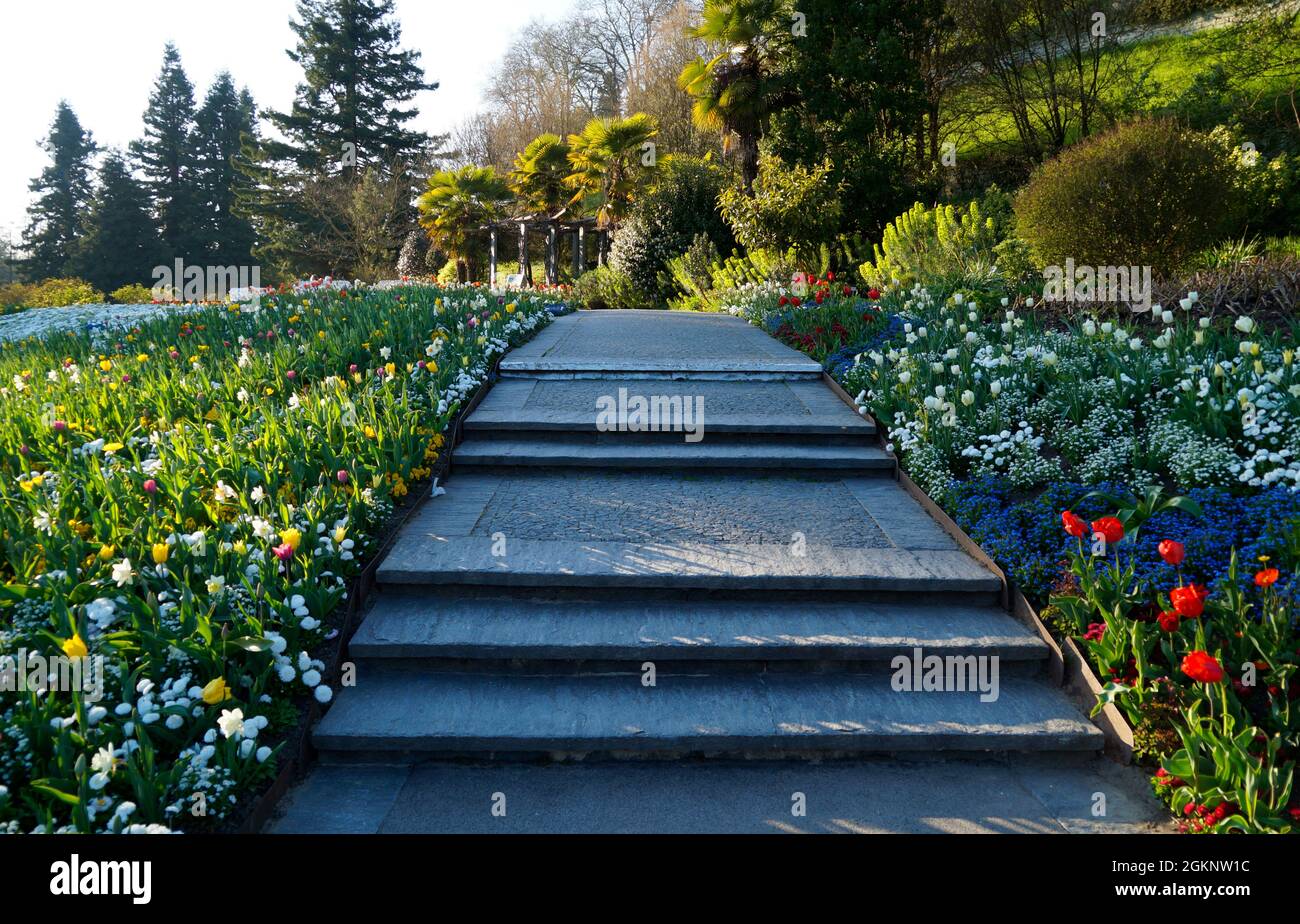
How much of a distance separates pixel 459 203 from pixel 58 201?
30.4 m

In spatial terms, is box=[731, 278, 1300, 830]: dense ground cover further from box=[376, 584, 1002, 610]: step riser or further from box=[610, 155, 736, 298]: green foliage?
box=[610, 155, 736, 298]: green foliage

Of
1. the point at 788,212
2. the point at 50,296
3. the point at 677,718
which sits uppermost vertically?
the point at 788,212

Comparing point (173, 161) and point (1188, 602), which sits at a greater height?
point (173, 161)

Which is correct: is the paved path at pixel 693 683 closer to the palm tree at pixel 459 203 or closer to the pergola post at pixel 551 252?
the pergola post at pixel 551 252

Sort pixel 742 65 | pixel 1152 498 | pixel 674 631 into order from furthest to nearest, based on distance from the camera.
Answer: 1. pixel 742 65
2. pixel 1152 498
3. pixel 674 631

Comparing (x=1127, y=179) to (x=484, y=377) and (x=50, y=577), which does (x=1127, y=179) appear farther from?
(x=50, y=577)

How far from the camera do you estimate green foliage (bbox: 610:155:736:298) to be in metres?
16.6

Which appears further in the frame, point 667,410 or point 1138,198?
point 1138,198

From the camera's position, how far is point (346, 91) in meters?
33.1

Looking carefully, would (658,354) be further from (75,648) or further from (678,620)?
(75,648)

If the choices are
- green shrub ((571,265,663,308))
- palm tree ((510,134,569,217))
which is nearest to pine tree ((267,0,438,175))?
palm tree ((510,134,569,217))

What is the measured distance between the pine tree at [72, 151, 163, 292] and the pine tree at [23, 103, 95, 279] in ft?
10.6

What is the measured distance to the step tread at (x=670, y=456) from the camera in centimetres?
508

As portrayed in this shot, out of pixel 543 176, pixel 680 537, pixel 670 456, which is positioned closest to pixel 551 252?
pixel 543 176
